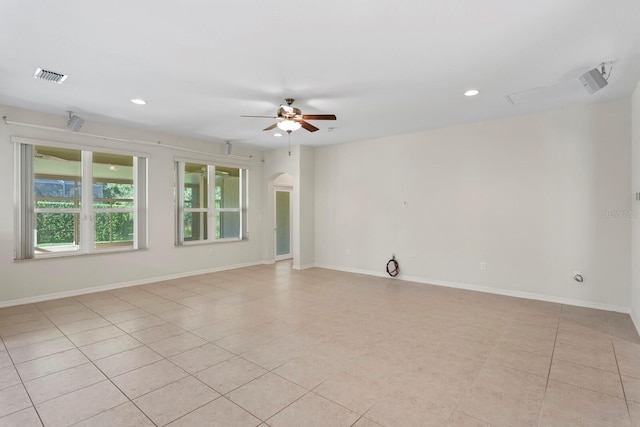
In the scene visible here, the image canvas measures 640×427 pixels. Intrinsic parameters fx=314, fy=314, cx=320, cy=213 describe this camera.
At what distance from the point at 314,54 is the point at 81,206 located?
4600 millimetres

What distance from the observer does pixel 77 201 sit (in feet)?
16.6

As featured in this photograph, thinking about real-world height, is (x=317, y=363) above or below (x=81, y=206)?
below

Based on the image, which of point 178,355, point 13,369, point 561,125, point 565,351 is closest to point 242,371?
point 178,355

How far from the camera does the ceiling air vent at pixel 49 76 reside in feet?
10.7

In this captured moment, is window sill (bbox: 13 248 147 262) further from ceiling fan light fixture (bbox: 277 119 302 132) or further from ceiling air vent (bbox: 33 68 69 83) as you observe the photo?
ceiling fan light fixture (bbox: 277 119 302 132)

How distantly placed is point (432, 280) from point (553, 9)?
4409 millimetres

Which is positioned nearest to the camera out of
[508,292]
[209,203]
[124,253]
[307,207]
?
[508,292]

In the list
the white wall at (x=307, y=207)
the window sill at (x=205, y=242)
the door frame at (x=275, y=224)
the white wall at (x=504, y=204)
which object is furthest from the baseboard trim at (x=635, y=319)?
the window sill at (x=205, y=242)

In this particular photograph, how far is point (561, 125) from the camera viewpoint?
176 inches

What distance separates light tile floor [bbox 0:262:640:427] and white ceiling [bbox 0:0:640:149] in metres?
2.79

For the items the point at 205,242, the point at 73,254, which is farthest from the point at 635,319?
the point at 73,254

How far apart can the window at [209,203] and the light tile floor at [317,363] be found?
2159mm

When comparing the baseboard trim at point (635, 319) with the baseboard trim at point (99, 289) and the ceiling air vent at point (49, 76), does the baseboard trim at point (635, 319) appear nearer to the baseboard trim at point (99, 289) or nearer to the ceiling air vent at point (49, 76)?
the baseboard trim at point (99, 289)

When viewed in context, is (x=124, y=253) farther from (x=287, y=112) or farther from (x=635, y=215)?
(x=635, y=215)
